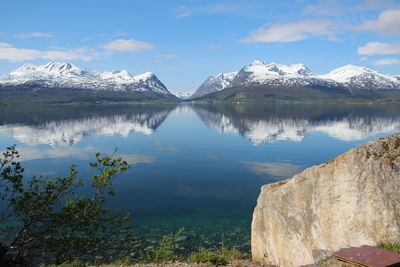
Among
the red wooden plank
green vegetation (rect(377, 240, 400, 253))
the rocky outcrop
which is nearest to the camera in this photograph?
the red wooden plank

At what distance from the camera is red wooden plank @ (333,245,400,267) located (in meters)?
8.45

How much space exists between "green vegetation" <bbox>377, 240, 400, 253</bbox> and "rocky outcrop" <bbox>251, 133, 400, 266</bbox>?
0.27 m

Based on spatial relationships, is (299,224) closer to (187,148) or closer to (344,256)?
(344,256)

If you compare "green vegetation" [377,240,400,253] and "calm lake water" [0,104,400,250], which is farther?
"calm lake water" [0,104,400,250]

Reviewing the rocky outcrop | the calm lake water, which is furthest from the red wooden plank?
the calm lake water

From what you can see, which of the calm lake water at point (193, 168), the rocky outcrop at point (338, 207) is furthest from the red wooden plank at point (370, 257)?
the calm lake water at point (193, 168)

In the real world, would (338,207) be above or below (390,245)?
above

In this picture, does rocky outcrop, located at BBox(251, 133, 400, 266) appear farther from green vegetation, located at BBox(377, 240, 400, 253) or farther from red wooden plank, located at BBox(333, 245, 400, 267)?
red wooden plank, located at BBox(333, 245, 400, 267)

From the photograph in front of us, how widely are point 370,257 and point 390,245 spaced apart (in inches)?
85.5

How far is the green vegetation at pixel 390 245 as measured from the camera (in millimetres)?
10180

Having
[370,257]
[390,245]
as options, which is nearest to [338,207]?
[390,245]

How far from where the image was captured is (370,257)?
901 centimetres

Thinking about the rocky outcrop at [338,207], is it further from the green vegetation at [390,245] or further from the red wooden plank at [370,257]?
the red wooden plank at [370,257]

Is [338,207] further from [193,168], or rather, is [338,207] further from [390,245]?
[193,168]
